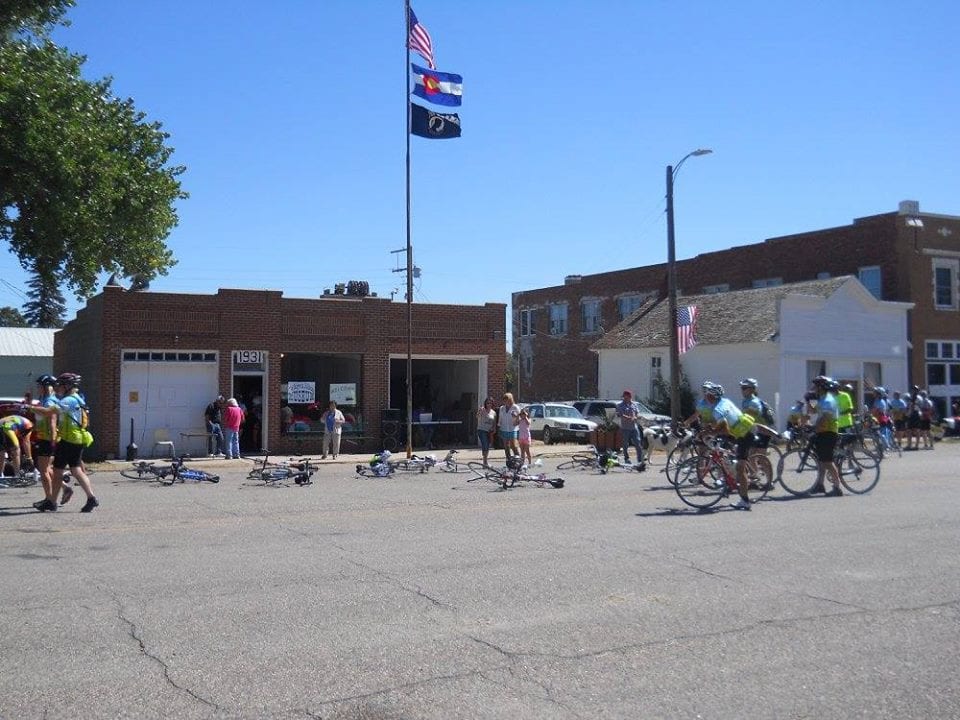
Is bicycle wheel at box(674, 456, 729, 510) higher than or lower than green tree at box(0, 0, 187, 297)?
lower

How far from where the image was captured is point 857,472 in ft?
55.1

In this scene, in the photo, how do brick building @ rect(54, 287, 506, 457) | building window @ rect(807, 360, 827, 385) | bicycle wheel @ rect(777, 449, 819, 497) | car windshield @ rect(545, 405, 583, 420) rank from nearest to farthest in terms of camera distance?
1. bicycle wheel @ rect(777, 449, 819, 497)
2. brick building @ rect(54, 287, 506, 457)
3. car windshield @ rect(545, 405, 583, 420)
4. building window @ rect(807, 360, 827, 385)

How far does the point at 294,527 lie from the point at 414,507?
2.68 m

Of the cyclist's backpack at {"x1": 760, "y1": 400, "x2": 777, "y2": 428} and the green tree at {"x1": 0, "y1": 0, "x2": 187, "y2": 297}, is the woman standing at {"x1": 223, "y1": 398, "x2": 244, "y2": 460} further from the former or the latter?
the cyclist's backpack at {"x1": 760, "y1": 400, "x2": 777, "y2": 428}

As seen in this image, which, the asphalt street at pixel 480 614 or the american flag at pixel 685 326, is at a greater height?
the american flag at pixel 685 326

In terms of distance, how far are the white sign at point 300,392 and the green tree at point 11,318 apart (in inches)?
3511

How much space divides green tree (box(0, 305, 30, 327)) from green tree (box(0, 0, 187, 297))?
304 ft

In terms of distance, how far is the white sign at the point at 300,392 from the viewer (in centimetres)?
2767

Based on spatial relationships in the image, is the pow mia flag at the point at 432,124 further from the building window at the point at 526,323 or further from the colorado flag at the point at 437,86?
the building window at the point at 526,323

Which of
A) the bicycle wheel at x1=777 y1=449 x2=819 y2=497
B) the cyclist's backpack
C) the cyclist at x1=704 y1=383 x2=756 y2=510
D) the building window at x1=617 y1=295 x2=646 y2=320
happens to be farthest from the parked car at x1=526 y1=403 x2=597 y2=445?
the building window at x1=617 y1=295 x2=646 y2=320

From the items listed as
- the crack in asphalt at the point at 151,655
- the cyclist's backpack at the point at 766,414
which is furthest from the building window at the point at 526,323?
the crack in asphalt at the point at 151,655

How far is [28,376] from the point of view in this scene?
49156mm

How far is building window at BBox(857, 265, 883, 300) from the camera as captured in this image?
136 feet

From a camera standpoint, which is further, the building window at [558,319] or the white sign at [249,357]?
the building window at [558,319]
